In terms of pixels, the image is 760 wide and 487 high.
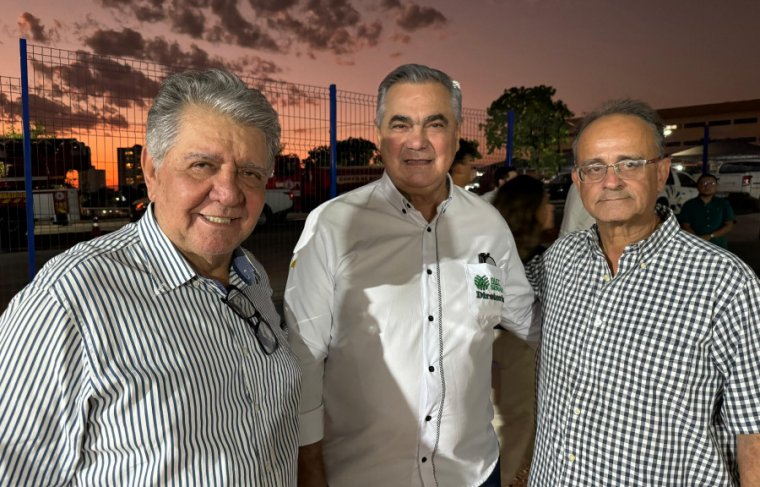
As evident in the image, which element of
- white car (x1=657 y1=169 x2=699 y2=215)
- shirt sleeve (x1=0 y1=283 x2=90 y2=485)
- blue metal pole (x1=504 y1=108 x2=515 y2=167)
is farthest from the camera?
white car (x1=657 y1=169 x2=699 y2=215)

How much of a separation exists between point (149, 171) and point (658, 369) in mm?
1496

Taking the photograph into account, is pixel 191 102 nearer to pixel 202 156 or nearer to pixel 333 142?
pixel 202 156

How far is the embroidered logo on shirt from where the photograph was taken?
2014 millimetres

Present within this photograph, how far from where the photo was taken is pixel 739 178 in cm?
1873

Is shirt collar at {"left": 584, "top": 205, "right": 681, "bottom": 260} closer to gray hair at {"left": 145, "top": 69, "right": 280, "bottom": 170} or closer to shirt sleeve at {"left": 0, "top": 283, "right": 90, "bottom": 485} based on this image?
gray hair at {"left": 145, "top": 69, "right": 280, "bottom": 170}

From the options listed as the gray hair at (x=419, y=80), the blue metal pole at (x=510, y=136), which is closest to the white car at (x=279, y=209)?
the blue metal pole at (x=510, y=136)

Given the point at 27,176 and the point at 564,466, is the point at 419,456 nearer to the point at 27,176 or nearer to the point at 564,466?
the point at 564,466

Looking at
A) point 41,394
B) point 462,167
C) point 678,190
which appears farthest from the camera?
point 678,190

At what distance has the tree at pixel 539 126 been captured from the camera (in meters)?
18.6

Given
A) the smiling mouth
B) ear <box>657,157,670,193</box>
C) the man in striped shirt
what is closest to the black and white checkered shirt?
ear <box>657,157,670,193</box>

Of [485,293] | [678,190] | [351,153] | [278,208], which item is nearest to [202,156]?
[485,293]

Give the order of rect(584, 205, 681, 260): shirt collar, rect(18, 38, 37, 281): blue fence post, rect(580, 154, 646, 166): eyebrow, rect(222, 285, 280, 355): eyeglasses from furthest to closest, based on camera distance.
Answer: rect(18, 38, 37, 281): blue fence post → rect(580, 154, 646, 166): eyebrow → rect(584, 205, 681, 260): shirt collar → rect(222, 285, 280, 355): eyeglasses

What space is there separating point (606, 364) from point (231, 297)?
1134 mm

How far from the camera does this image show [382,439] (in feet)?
6.24
